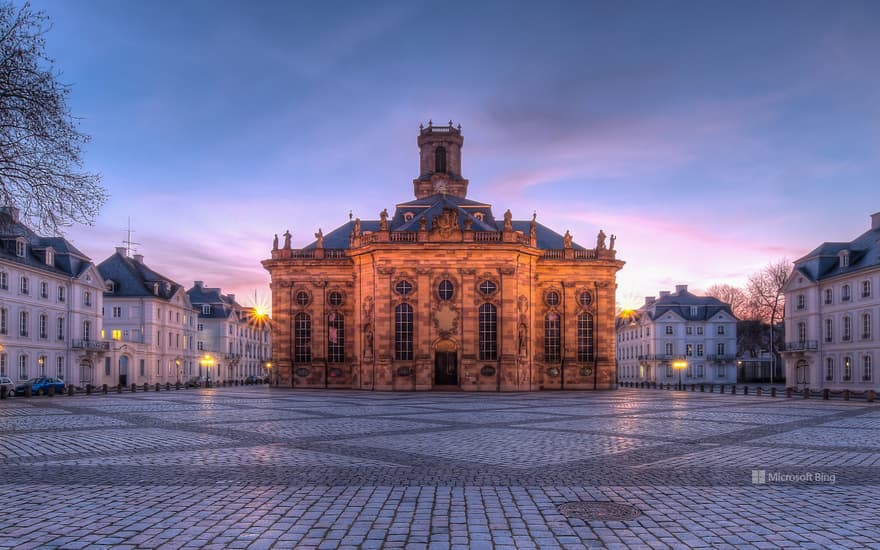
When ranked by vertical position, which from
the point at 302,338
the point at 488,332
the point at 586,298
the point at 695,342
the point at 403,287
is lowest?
the point at 695,342

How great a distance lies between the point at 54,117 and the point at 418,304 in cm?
3419

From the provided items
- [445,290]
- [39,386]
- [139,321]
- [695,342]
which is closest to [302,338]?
[445,290]

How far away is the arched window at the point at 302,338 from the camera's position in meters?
60.0

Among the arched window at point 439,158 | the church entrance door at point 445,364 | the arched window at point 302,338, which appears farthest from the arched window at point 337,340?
the arched window at point 439,158

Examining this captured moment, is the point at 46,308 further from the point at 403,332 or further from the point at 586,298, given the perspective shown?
the point at 586,298

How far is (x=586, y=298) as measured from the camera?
195 ft

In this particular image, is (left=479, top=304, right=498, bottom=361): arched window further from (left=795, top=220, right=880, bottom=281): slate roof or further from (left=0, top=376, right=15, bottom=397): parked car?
(left=0, top=376, right=15, bottom=397): parked car

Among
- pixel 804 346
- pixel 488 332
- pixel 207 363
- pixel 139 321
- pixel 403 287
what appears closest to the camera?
pixel 488 332

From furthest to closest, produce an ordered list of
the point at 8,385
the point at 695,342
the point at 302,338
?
the point at 695,342 → the point at 302,338 → the point at 8,385

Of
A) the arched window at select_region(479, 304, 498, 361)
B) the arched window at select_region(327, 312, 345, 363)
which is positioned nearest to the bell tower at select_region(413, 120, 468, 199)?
the arched window at select_region(327, 312, 345, 363)

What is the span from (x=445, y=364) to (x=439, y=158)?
27.1m

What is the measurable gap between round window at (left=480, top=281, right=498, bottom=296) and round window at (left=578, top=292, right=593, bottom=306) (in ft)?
31.3

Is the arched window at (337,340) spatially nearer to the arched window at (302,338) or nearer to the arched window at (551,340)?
the arched window at (302,338)

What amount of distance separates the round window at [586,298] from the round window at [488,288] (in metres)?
9.55
